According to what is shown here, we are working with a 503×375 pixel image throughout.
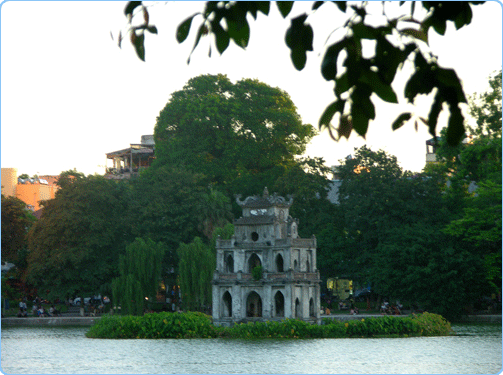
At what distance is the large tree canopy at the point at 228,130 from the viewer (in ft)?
191

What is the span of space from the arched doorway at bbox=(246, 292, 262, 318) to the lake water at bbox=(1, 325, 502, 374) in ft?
21.9

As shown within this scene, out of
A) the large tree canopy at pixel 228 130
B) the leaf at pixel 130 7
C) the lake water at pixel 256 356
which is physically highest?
the large tree canopy at pixel 228 130

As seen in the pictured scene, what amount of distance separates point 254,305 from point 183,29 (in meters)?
35.0

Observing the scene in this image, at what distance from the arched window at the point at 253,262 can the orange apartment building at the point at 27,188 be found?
143 feet

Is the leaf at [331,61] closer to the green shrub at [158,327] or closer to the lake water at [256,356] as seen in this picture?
the lake water at [256,356]

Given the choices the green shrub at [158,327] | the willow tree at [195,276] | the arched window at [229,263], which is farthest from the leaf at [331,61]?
the willow tree at [195,276]

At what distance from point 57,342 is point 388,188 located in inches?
932

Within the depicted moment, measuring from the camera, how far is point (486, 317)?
4716 centimetres

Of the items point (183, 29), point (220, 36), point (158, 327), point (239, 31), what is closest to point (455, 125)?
point (239, 31)

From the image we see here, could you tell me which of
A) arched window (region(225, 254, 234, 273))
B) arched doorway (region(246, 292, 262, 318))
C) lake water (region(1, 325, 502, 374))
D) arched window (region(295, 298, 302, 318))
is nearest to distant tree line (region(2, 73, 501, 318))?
arched window (region(225, 254, 234, 273))

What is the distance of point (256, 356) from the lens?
27.2 m

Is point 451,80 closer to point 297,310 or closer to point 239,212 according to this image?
point 297,310

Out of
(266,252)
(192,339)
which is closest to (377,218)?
(266,252)

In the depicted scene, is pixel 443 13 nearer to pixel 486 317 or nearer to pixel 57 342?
pixel 57 342
